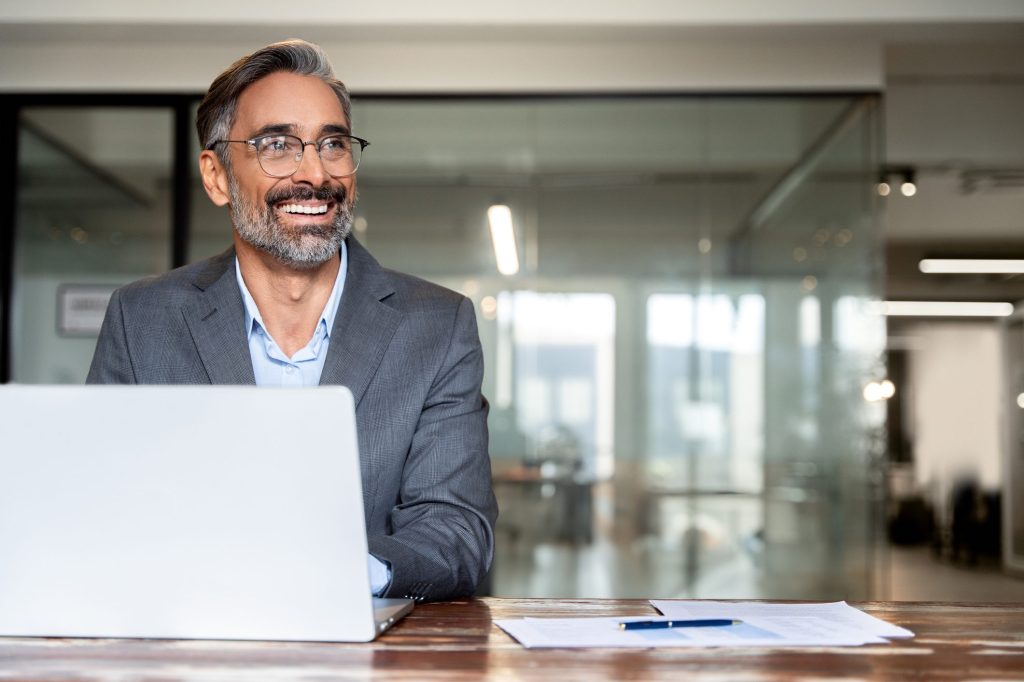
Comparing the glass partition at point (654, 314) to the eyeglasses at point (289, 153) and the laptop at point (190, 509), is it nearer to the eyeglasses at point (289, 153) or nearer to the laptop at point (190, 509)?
the eyeglasses at point (289, 153)

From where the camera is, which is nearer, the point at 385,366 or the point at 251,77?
the point at 385,366

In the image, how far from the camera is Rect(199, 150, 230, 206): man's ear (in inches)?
83.8

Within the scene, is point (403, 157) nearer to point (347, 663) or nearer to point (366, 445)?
point (366, 445)

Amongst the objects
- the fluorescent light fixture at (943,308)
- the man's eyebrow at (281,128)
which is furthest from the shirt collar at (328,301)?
the fluorescent light fixture at (943,308)

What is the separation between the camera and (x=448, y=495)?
1.75m

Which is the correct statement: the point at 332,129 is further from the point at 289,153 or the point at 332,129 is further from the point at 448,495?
the point at 448,495

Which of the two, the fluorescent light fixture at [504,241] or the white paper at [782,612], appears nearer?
the white paper at [782,612]

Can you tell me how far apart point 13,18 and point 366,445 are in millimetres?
3158

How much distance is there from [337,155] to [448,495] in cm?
67

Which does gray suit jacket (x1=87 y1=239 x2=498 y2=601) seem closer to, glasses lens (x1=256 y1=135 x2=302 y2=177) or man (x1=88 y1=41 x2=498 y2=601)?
man (x1=88 y1=41 x2=498 y2=601)

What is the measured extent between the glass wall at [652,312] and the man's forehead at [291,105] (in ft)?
8.67

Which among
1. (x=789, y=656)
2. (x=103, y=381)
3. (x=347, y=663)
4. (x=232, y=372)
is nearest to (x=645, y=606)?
(x=789, y=656)

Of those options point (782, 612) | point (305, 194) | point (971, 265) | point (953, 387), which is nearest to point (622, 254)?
point (305, 194)

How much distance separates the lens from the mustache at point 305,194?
1.97 metres
